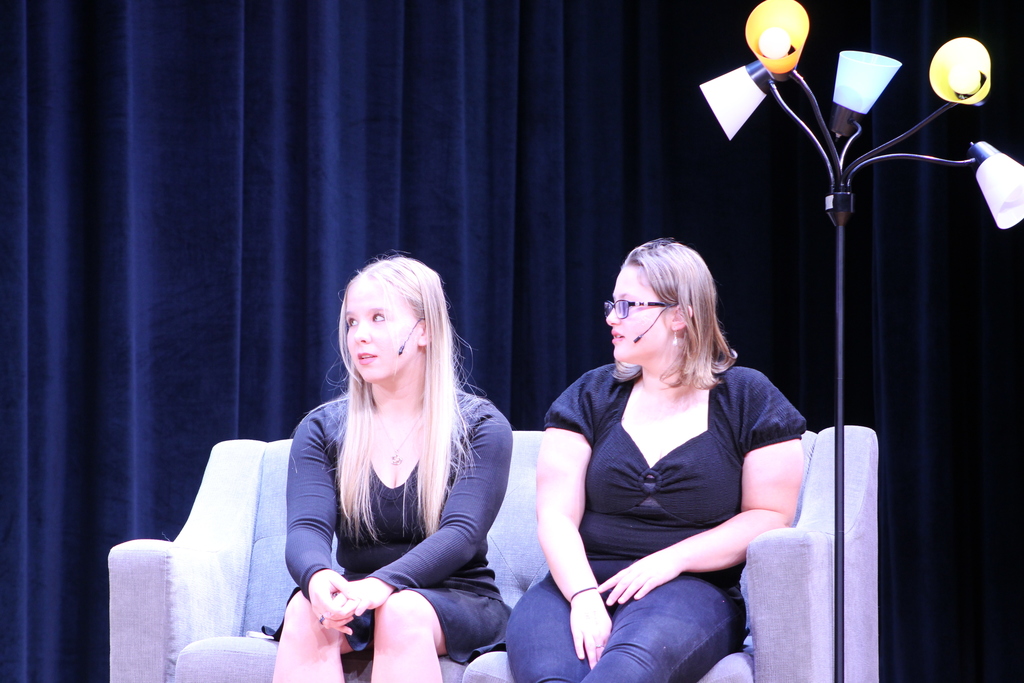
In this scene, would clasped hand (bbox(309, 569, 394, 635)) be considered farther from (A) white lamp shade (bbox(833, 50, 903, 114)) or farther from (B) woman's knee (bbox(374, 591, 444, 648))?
(A) white lamp shade (bbox(833, 50, 903, 114))

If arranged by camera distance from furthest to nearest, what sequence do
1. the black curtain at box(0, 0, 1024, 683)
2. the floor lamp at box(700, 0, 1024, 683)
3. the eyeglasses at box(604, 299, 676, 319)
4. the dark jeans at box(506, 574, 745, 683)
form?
the black curtain at box(0, 0, 1024, 683), the eyeglasses at box(604, 299, 676, 319), the floor lamp at box(700, 0, 1024, 683), the dark jeans at box(506, 574, 745, 683)

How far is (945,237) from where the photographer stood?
3186 mm

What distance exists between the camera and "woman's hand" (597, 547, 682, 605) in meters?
1.99

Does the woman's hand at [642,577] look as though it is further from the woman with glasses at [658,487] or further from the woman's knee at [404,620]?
the woman's knee at [404,620]

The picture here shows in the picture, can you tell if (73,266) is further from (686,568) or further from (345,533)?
(686,568)

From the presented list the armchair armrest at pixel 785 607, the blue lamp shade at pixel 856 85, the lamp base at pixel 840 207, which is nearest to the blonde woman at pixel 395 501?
the armchair armrest at pixel 785 607

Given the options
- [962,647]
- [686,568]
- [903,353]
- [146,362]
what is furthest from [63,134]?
[962,647]

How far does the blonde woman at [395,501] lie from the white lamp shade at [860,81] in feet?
3.08

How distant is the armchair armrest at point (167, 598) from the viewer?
207 cm

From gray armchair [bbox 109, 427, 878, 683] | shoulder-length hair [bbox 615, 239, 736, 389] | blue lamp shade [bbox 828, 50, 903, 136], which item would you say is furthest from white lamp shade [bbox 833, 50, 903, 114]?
gray armchair [bbox 109, 427, 878, 683]

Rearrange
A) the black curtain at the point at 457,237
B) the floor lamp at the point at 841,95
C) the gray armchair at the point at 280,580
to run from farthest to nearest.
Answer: the black curtain at the point at 457,237, the floor lamp at the point at 841,95, the gray armchair at the point at 280,580

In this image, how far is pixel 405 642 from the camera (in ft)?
6.27

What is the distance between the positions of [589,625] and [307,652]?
51cm

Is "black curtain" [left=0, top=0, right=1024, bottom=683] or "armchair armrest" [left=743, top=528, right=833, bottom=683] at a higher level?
"black curtain" [left=0, top=0, right=1024, bottom=683]
